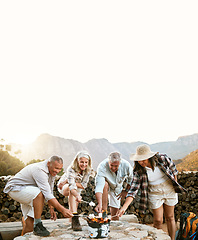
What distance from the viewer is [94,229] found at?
10.2 ft

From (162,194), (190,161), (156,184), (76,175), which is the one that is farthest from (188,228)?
(190,161)

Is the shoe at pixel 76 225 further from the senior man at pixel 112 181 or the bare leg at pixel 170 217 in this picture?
the bare leg at pixel 170 217

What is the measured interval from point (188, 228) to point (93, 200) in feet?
9.40

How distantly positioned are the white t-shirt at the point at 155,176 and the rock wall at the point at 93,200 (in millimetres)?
2499

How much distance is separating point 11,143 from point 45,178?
8869 mm

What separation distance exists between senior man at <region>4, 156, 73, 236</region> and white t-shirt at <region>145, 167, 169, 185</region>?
1310 mm

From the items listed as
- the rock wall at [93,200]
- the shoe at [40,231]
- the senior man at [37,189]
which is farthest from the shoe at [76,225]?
the rock wall at [93,200]

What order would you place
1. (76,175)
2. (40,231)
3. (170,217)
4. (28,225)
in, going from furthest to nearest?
(76,175) → (170,217) → (28,225) → (40,231)

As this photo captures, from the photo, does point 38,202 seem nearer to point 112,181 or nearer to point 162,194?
point 112,181

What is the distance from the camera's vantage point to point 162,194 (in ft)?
13.2

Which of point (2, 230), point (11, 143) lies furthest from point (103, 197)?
point (11, 143)

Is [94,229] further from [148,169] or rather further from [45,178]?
[148,169]

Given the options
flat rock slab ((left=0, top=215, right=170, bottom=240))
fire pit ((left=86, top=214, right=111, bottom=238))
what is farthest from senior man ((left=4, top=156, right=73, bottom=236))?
fire pit ((left=86, top=214, right=111, bottom=238))

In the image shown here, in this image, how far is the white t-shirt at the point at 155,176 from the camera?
4039 mm
